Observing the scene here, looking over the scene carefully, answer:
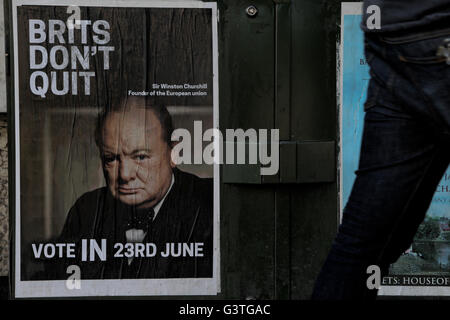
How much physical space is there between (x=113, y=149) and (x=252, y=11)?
0.99m

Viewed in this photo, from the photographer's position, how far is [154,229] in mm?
3998

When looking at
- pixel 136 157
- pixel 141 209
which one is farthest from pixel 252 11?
pixel 141 209

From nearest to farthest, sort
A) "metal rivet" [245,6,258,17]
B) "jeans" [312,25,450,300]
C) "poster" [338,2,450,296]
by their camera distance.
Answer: "jeans" [312,25,450,300] < "metal rivet" [245,6,258,17] < "poster" [338,2,450,296]

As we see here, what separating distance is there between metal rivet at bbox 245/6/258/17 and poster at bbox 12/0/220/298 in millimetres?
183

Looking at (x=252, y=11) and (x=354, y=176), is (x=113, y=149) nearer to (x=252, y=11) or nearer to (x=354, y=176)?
(x=252, y=11)

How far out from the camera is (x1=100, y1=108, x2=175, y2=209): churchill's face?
3.96m

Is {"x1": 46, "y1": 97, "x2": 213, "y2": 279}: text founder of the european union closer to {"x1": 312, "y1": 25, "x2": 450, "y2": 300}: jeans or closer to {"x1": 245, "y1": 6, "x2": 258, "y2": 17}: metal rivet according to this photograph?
{"x1": 245, "y1": 6, "x2": 258, "y2": 17}: metal rivet

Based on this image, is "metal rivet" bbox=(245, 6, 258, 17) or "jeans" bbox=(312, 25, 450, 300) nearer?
"jeans" bbox=(312, 25, 450, 300)

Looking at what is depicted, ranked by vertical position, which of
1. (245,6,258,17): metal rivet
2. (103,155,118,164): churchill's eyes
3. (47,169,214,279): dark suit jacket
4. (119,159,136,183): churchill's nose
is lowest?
(47,169,214,279): dark suit jacket

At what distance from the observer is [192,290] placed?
402 centimetres

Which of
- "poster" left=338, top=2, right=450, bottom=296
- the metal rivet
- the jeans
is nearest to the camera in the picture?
the jeans

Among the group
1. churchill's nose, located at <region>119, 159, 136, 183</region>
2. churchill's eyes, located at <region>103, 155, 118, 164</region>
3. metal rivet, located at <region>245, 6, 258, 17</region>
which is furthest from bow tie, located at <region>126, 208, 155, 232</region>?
metal rivet, located at <region>245, 6, 258, 17</region>

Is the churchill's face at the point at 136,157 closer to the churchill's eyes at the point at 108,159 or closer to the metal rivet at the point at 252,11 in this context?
the churchill's eyes at the point at 108,159

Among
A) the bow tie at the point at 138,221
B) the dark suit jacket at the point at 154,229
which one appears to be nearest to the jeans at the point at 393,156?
the dark suit jacket at the point at 154,229
